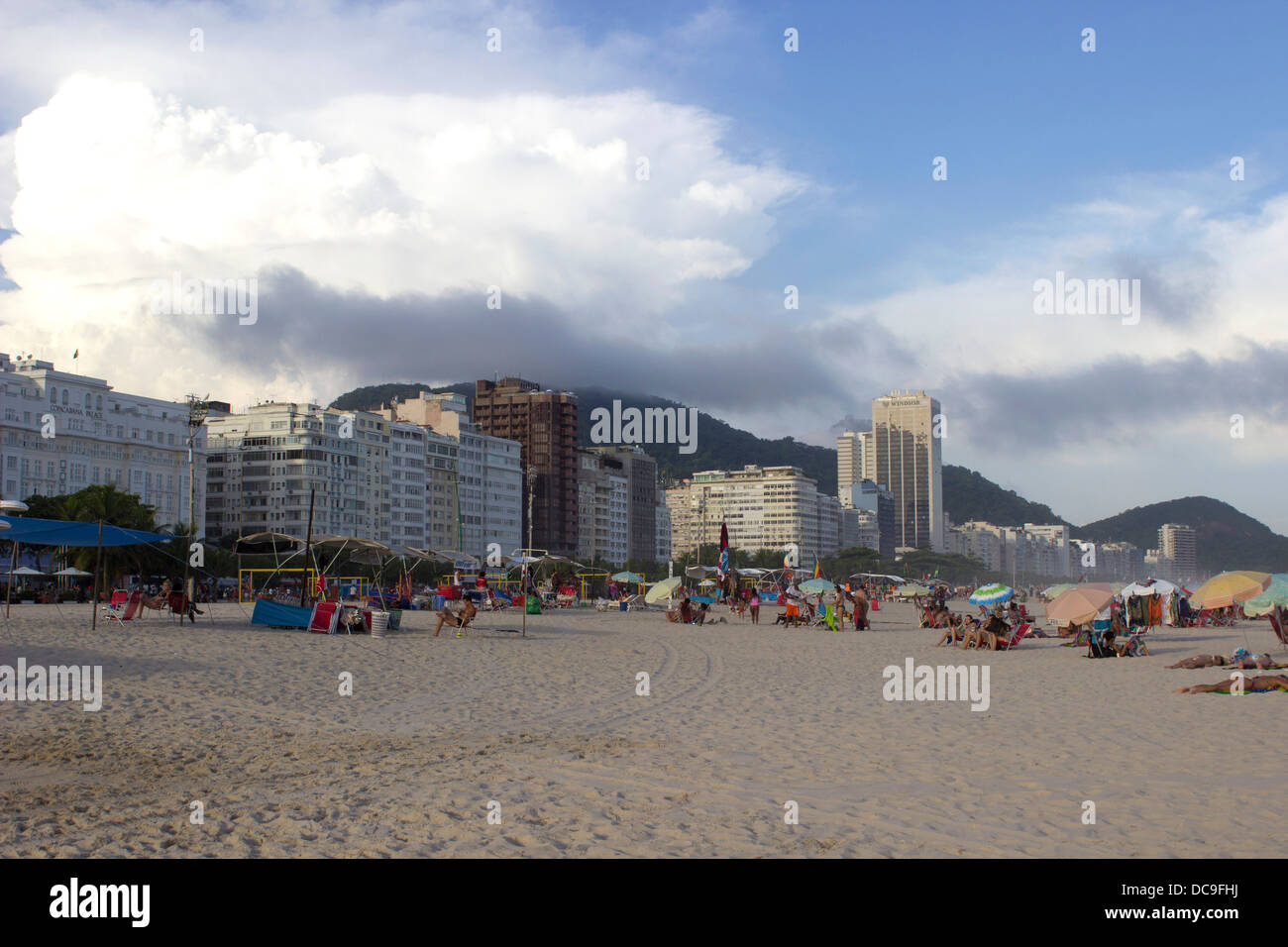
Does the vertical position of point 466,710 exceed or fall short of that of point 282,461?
it falls short

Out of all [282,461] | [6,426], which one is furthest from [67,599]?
[282,461]

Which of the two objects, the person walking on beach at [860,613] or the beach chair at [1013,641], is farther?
the person walking on beach at [860,613]

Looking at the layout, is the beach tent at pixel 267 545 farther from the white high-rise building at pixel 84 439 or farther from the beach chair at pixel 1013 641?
the white high-rise building at pixel 84 439

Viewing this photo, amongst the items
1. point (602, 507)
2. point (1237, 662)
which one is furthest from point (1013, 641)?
point (602, 507)

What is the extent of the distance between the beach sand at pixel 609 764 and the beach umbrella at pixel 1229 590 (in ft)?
13.9

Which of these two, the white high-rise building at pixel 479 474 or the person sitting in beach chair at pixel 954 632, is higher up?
the white high-rise building at pixel 479 474

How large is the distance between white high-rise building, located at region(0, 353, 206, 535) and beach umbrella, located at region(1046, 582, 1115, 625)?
74.1 meters

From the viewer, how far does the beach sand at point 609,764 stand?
6.17m

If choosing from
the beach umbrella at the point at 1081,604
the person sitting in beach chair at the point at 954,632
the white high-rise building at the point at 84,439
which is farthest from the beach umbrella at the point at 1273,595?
the white high-rise building at the point at 84,439

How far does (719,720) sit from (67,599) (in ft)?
139

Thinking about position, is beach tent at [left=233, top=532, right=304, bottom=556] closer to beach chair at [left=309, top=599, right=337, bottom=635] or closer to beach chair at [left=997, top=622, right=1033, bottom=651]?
beach chair at [left=309, top=599, right=337, bottom=635]
